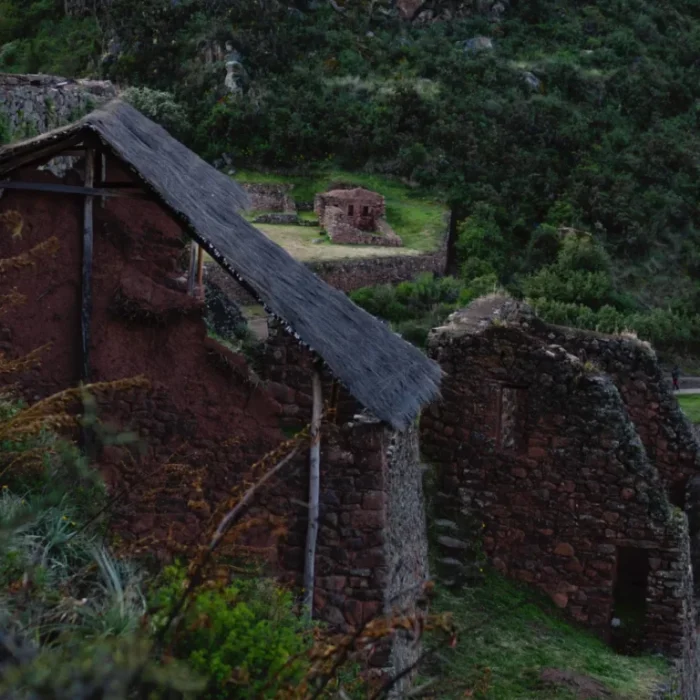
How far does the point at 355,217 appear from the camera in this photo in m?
39.2

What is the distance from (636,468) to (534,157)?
40.1m

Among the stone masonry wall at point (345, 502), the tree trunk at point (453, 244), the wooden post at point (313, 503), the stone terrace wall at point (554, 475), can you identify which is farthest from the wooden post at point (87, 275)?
the tree trunk at point (453, 244)

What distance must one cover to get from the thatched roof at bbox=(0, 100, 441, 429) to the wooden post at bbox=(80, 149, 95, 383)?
0.76ft

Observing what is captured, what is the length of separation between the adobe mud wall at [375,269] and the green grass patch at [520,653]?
19122 mm

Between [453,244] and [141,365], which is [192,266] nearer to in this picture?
[141,365]

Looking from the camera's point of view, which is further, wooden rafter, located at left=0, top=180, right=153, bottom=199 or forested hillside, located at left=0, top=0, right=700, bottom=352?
forested hillside, located at left=0, top=0, right=700, bottom=352

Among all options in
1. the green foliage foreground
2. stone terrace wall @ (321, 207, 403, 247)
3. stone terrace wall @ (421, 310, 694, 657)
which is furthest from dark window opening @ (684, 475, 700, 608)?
stone terrace wall @ (321, 207, 403, 247)

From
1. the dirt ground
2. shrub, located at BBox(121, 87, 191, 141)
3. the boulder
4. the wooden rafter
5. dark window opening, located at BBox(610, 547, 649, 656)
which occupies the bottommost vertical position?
dark window opening, located at BBox(610, 547, 649, 656)

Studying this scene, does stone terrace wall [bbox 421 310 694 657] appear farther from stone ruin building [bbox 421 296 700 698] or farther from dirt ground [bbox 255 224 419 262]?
dirt ground [bbox 255 224 419 262]

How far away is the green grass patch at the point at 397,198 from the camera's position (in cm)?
4147

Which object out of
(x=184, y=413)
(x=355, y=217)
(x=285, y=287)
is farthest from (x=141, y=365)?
(x=355, y=217)

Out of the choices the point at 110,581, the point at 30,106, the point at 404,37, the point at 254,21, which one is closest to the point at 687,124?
the point at 404,37

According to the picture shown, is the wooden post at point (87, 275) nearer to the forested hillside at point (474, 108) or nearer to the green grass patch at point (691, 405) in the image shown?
the green grass patch at point (691, 405)

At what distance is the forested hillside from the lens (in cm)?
4450
